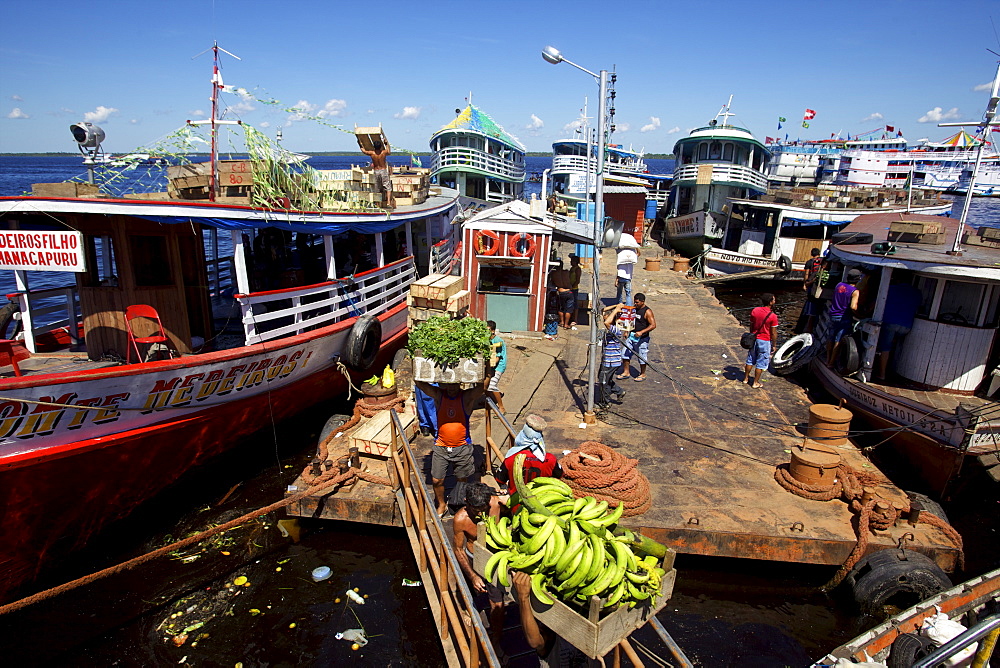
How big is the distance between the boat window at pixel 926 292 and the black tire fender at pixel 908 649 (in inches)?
237

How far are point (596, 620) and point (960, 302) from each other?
8.77 m

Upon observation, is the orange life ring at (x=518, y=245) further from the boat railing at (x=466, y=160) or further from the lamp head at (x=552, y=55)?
the boat railing at (x=466, y=160)

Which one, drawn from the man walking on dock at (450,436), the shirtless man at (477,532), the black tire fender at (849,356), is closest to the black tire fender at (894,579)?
the shirtless man at (477,532)

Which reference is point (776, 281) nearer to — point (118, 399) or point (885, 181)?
point (118, 399)

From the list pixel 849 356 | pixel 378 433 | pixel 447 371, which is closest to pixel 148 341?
pixel 378 433

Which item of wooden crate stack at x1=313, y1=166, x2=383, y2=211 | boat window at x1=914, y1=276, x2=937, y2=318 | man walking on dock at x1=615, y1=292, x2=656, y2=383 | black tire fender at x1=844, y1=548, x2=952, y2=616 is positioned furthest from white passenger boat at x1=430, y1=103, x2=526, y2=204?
black tire fender at x1=844, y1=548, x2=952, y2=616

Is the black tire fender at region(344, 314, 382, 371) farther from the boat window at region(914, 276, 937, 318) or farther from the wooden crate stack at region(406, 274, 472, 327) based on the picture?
the boat window at region(914, 276, 937, 318)

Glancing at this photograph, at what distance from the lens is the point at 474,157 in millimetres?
24344

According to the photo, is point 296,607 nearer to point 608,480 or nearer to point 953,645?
point 608,480

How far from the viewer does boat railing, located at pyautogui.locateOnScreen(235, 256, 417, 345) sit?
838cm

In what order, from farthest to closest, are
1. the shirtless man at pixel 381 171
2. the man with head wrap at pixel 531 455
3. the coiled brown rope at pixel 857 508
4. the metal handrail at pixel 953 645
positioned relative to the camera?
1. the shirtless man at pixel 381 171
2. the coiled brown rope at pixel 857 508
3. the man with head wrap at pixel 531 455
4. the metal handrail at pixel 953 645

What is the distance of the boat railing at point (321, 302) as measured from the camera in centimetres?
838

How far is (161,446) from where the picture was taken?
7195 millimetres

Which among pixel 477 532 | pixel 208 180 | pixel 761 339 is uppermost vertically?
pixel 208 180
